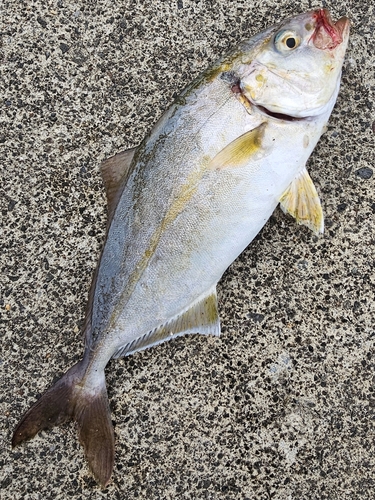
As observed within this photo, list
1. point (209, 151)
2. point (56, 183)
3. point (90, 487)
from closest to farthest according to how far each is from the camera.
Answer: point (209, 151)
point (90, 487)
point (56, 183)

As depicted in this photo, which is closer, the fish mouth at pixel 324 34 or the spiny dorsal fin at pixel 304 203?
the fish mouth at pixel 324 34

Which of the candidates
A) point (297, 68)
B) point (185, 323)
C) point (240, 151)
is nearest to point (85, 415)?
point (185, 323)

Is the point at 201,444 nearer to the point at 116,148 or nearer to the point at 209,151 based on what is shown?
the point at 209,151

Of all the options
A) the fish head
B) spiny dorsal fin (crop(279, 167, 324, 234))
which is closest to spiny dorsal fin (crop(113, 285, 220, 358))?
spiny dorsal fin (crop(279, 167, 324, 234))

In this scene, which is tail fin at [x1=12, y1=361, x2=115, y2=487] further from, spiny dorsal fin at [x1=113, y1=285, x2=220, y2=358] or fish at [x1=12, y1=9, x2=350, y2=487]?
spiny dorsal fin at [x1=113, y1=285, x2=220, y2=358]

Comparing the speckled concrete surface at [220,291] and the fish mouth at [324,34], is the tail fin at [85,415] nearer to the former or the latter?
the speckled concrete surface at [220,291]

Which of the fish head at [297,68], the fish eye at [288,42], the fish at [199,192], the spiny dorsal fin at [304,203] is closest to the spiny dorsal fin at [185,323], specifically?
the fish at [199,192]

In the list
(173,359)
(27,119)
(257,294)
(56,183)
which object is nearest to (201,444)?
(173,359)
